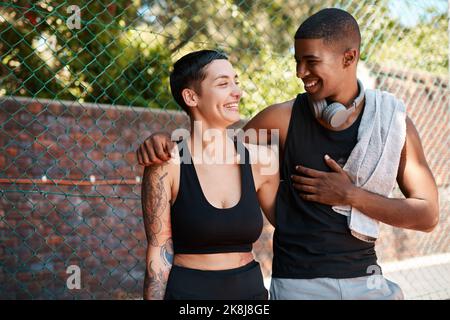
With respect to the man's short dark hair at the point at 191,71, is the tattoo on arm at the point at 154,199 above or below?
below

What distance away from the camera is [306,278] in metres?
2.67

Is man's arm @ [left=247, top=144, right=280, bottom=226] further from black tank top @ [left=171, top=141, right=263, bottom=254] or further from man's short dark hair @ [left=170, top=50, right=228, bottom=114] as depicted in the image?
man's short dark hair @ [left=170, top=50, right=228, bottom=114]

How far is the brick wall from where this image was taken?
4.16 metres

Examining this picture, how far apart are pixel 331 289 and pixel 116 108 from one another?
2.72 metres

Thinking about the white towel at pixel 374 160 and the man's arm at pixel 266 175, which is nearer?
the white towel at pixel 374 160

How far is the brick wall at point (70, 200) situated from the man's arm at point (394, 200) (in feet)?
5.77

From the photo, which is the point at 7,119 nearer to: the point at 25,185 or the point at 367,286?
the point at 25,185

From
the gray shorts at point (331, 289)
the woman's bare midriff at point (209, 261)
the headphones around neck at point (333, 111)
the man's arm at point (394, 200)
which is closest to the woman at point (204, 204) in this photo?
the woman's bare midriff at point (209, 261)

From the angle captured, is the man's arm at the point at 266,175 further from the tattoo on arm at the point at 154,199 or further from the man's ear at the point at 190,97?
the tattoo on arm at the point at 154,199

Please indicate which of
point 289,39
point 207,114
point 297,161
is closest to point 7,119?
point 207,114

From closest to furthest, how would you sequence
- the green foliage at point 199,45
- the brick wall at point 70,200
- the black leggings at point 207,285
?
the black leggings at point 207,285, the brick wall at point 70,200, the green foliage at point 199,45

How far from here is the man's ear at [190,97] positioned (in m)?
2.67

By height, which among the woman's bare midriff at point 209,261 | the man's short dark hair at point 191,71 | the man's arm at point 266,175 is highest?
the man's short dark hair at point 191,71

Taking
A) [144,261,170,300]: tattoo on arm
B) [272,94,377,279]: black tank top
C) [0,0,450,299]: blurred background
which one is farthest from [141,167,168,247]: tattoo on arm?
[0,0,450,299]: blurred background
